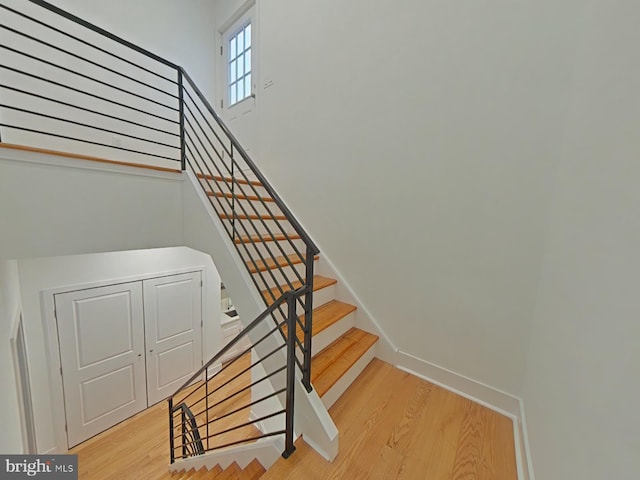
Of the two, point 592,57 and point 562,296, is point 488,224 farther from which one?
point 592,57

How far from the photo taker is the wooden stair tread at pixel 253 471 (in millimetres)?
1615

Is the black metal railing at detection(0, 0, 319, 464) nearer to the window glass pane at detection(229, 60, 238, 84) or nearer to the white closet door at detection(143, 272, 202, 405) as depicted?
the window glass pane at detection(229, 60, 238, 84)

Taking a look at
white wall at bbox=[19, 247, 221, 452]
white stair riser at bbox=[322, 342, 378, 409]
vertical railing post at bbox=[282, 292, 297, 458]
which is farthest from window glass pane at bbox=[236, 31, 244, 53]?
white stair riser at bbox=[322, 342, 378, 409]

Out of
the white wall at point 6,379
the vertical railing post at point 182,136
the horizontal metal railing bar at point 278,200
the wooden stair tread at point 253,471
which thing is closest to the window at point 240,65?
the vertical railing post at point 182,136

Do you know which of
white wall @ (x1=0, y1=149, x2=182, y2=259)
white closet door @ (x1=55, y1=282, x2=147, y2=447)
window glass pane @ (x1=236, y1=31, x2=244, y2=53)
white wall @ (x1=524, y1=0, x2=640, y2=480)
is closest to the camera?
white wall @ (x1=524, y1=0, x2=640, y2=480)

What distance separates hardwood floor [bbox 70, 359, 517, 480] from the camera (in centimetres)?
117

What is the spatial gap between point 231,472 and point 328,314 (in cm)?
136

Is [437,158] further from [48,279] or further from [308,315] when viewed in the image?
[48,279]

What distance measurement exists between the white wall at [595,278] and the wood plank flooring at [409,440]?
0.86 ft

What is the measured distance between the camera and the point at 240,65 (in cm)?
327

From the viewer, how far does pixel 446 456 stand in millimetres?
1248

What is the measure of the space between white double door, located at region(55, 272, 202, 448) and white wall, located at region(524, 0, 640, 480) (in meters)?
3.92

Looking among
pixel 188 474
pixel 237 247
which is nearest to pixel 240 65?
pixel 237 247

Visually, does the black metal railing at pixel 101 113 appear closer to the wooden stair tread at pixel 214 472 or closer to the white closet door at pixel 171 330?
the wooden stair tread at pixel 214 472
